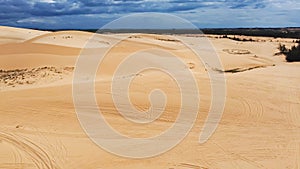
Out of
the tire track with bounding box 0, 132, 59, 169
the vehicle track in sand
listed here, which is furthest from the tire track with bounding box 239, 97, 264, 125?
the tire track with bounding box 0, 132, 59, 169

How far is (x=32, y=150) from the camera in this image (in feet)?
22.8

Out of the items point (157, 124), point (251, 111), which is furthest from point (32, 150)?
point (251, 111)

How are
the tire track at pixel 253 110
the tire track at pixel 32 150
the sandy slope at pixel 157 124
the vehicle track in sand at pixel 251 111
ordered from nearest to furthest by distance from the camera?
the tire track at pixel 32 150 → the sandy slope at pixel 157 124 → the vehicle track in sand at pixel 251 111 → the tire track at pixel 253 110

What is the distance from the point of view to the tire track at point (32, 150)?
6328 mm

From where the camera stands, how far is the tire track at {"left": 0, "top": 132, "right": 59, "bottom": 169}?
6328 mm

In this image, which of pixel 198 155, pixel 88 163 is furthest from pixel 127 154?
pixel 198 155

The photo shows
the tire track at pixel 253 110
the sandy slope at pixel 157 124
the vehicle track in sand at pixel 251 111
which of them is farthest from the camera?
the tire track at pixel 253 110

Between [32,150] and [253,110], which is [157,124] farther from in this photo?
[32,150]

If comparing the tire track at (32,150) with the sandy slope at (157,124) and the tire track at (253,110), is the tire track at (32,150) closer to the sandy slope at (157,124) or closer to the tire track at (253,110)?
the sandy slope at (157,124)

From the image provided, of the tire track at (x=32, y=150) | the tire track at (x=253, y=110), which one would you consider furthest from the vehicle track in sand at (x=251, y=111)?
the tire track at (x=32, y=150)

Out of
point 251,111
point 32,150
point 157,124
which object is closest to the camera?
point 32,150

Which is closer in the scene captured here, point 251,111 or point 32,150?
point 32,150

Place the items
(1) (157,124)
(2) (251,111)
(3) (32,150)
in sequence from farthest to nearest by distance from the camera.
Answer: (2) (251,111), (1) (157,124), (3) (32,150)

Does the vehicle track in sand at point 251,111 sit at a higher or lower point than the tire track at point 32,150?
higher
